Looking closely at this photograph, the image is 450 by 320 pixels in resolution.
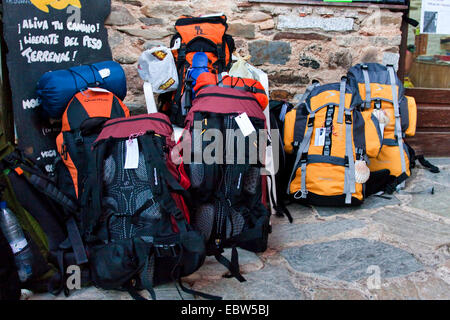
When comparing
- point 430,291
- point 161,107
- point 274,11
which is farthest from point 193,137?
point 274,11

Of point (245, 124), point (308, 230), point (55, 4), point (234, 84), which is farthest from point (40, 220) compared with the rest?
point (55, 4)

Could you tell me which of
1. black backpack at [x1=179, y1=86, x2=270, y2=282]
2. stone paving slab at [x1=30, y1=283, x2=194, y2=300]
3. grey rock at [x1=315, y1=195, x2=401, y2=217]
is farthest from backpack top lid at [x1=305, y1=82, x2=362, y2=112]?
stone paving slab at [x1=30, y1=283, x2=194, y2=300]

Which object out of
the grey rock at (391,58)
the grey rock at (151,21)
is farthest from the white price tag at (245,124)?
the grey rock at (391,58)

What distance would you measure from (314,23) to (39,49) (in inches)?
87.7

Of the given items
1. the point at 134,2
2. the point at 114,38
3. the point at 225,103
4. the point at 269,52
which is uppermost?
the point at 134,2

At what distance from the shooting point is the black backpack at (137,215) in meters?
1.94

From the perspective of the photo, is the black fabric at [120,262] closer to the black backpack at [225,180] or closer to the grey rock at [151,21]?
the black backpack at [225,180]

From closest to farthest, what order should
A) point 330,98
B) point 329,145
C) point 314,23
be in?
point 329,145
point 330,98
point 314,23

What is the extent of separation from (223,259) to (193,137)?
0.65 meters

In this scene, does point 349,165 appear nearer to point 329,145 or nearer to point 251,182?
point 329,145

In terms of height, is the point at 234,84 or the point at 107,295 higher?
the point at 234,84

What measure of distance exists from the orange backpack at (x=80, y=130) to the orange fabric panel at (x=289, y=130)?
3.94 feet

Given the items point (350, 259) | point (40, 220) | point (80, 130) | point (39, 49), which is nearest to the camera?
point (40, 220)

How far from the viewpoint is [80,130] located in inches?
98.7
